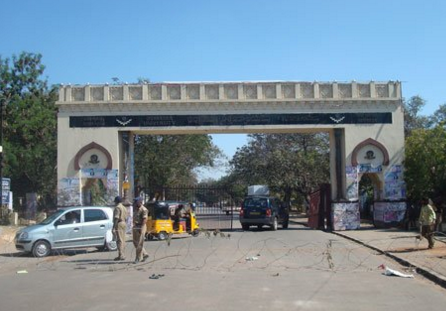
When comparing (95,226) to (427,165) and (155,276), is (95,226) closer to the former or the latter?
(155,276)

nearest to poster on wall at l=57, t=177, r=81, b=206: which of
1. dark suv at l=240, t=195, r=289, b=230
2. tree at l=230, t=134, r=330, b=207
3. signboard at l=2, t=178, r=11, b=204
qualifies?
signboard at l=2, t=178, r=11, b=204

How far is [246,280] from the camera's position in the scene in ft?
37.8

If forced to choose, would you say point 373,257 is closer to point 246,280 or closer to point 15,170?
point 246,280

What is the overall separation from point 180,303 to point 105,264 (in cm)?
654

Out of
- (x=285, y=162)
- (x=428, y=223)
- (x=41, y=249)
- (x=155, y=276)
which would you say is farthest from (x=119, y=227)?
(x=285, y=162)

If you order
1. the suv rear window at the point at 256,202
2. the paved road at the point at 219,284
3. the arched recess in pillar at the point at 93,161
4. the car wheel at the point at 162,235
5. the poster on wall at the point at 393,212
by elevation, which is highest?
the arched recess in pillar at the point at 93,161

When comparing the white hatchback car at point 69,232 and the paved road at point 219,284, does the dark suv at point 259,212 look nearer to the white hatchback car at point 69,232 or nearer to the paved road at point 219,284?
the white hatchback car at point 69,232

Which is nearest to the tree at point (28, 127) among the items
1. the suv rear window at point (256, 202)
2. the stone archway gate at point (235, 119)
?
the stone archway gate at point (235, 119)

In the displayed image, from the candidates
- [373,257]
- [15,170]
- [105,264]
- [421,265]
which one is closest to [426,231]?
[373,257]

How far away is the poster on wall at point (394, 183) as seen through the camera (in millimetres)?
31219

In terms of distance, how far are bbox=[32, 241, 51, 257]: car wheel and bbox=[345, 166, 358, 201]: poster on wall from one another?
1823cm

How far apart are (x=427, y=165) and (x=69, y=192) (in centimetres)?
1975

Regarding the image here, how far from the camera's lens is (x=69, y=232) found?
18.9 m

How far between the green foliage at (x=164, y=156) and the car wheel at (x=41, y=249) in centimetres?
2860
